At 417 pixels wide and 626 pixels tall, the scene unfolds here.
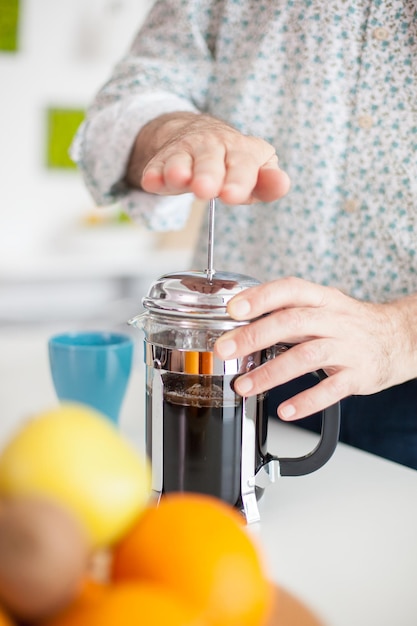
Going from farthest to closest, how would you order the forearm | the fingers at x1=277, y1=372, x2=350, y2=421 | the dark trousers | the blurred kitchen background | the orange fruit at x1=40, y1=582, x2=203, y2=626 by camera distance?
the blurred kitchen background → the dark trousers → the forearm → the fingers at x1=277, y1=372, x2=350, y2=421 → the orange fruit at x1=40, y1=582, x2=203, y2=626

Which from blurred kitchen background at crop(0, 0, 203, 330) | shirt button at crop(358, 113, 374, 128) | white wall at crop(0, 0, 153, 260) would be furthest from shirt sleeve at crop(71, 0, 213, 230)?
white wall at crop(0, 0, 153, 260)

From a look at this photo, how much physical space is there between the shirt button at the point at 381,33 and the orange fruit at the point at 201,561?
0.82m

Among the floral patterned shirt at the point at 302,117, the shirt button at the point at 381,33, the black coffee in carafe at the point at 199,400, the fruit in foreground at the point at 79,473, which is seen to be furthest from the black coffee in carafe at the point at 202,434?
the shirt button at the point at 381,33

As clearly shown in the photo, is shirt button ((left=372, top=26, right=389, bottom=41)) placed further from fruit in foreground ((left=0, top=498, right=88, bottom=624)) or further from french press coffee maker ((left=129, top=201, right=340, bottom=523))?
fruit in foreground ((left=0, top=498, right=88, bottom=624))

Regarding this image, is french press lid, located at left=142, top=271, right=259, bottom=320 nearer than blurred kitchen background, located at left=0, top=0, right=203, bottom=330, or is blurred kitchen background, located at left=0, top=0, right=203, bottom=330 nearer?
french press lid, located at left=142, top=271, right=259, bottom=320

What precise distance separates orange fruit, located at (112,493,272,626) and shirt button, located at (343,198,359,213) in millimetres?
748

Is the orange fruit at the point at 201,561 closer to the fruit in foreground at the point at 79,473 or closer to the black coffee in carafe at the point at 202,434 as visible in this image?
the fruit in foreground at the point at 79,473

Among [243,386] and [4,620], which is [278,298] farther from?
[4,620]

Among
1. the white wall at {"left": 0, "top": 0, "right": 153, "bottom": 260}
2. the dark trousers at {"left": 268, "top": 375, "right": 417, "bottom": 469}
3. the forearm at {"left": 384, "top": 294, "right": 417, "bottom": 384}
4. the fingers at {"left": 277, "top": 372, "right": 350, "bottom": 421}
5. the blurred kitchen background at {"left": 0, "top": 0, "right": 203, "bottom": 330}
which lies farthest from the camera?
the white wall at {"left": 0, "top": 0, "right": 153, "bottom": 260}

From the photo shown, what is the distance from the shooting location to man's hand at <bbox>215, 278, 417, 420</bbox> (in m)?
0.66

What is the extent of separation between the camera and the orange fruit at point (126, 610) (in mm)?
314

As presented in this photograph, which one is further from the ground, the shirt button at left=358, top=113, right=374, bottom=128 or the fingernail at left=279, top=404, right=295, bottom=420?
the shirt button at left=358, top=113, right=374, bottom=128

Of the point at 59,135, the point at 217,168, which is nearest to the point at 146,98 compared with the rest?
the point at 217,168

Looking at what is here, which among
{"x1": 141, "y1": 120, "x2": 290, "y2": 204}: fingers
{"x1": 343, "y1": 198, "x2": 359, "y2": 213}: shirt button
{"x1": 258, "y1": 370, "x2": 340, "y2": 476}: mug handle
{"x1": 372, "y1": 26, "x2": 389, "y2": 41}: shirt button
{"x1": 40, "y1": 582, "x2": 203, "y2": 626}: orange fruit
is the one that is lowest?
{"x1": 258, "y1": 370, "x2": 340, "y2": 476}: mug handle
